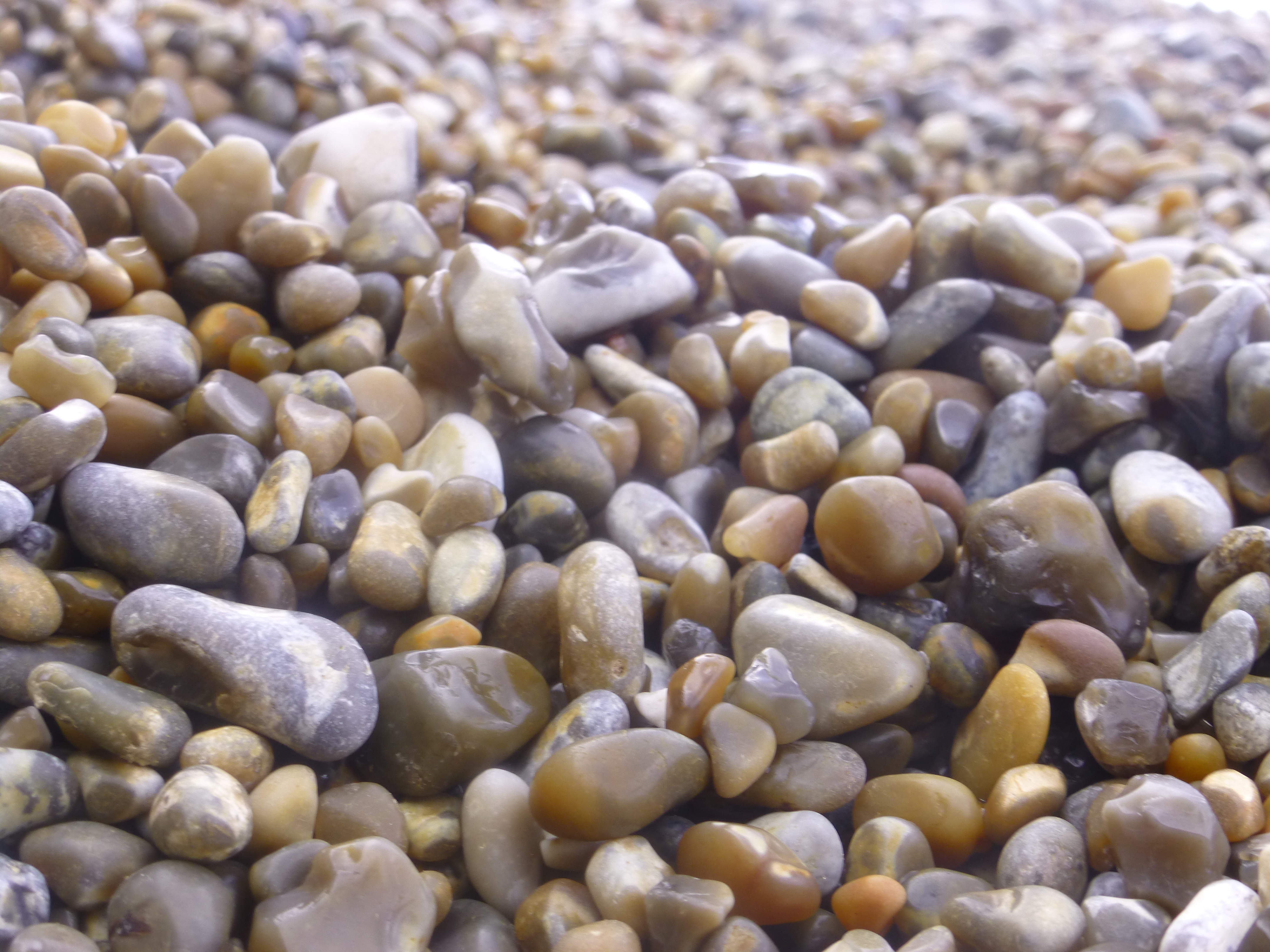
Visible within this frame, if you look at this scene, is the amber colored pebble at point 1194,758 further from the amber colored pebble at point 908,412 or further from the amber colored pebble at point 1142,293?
the amber colored pebble at point 1142,293

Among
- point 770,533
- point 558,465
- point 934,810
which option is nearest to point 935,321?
point 770,533

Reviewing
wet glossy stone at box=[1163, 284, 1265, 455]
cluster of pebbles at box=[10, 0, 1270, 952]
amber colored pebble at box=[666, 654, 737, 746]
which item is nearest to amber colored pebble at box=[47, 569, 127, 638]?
cluster of pebbles at box=[10, 0, 1270, 952]

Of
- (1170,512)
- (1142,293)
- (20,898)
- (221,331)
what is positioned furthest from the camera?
(1142,293)

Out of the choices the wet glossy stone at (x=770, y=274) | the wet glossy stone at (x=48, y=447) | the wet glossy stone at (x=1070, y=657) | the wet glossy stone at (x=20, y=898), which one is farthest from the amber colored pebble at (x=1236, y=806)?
the wet glossy stone at (x=48, y=447)

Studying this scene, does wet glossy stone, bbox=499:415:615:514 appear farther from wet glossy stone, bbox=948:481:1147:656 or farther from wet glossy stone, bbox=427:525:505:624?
wet glossy stone, bbox=948:481:1147:656

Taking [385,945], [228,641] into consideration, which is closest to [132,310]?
[228,641]

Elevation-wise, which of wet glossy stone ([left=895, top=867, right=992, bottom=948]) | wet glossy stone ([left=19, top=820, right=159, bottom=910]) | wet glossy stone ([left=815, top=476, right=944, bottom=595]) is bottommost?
wet glossy stone ([left=895, top=867, right=992, bottom=948])

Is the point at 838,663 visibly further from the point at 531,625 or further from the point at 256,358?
the point at 256,358
